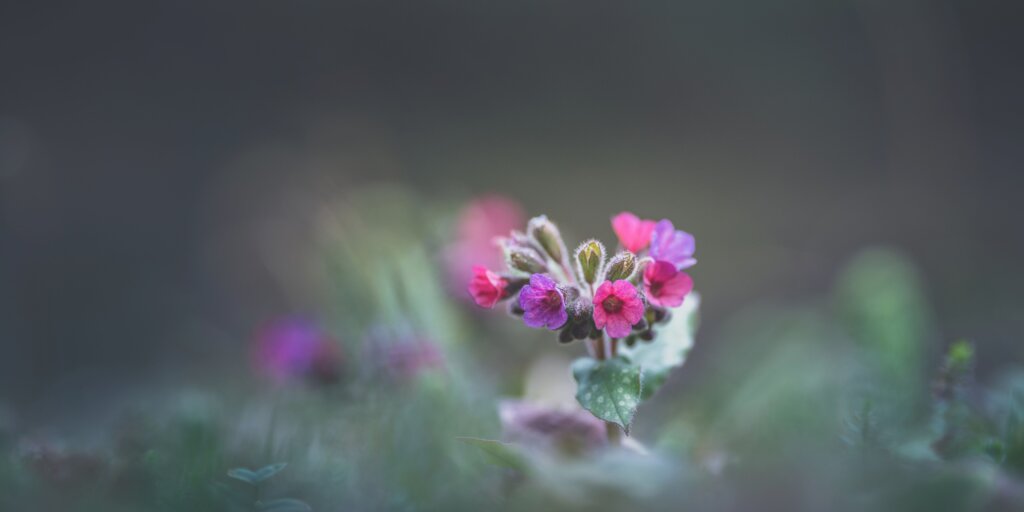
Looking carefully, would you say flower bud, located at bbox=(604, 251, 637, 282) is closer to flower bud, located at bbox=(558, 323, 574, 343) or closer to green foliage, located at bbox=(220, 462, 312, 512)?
flower bud, located at bbox=(558, 323, 574, 343)

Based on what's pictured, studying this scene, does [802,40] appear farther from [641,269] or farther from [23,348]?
[23,348]

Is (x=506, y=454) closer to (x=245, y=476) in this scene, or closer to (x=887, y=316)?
(x=245, y=476)

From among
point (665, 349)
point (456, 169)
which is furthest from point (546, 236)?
point (456, 169)

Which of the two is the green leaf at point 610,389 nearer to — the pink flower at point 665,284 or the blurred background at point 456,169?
the pink flower at point 665,284

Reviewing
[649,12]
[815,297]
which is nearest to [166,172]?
[649,12]

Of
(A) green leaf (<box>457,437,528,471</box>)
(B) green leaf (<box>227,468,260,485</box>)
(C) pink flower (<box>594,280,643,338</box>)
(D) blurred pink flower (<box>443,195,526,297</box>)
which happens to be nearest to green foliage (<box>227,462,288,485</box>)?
(B) green leaf (<box>227,468,260,485</box>)

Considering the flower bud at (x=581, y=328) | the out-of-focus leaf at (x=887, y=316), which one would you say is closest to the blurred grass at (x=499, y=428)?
the out-of-focus leaf at (x=887, y=316)
